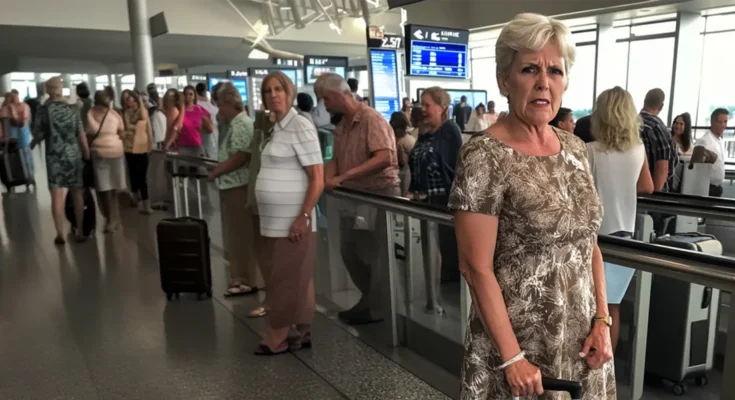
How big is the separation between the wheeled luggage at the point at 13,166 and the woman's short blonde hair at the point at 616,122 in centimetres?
882

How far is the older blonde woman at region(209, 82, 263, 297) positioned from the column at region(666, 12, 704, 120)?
551 inches

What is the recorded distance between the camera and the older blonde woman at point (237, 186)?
4316 millimetres

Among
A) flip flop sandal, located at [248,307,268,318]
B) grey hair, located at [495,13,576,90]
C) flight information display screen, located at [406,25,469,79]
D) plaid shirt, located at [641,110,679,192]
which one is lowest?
flip flop sandal, located at [248,307,268,318]

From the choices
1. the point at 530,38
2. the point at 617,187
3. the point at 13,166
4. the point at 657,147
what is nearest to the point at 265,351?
the point at 617,187

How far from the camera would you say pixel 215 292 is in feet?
16.2

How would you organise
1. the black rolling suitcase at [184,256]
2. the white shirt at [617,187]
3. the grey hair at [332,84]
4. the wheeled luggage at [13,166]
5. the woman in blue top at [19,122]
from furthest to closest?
the woman in blue top at [19,122] → the wheeled luggage at [13,166] → the black rolling suitcase at [184,256] → the grey hair at [332,84] → the white shirt at [617,187]

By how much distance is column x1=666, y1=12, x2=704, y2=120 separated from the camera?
1506 centimetres

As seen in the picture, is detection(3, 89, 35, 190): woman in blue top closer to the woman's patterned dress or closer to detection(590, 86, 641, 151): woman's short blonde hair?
the woman's patterned dress

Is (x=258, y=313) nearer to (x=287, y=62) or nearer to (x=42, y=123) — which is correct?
(x=42, y=123)

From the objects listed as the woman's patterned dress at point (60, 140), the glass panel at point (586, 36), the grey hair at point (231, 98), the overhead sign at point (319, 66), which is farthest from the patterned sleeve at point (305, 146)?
the glass panel at point (586, 36)

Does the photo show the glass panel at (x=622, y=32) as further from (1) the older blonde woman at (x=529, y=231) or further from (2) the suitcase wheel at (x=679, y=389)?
(1) the older blonde woman at (x=529, y=231)

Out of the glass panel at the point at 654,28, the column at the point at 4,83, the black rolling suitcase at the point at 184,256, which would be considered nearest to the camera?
the black rolling suitcase at the point at 184,256

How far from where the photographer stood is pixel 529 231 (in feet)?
4.84

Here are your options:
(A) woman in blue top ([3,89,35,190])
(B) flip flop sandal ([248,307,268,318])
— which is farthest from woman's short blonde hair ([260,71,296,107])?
(A) woman in blue top ([3,89,35,190])
